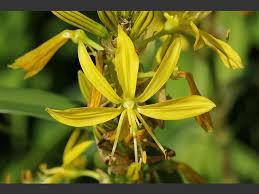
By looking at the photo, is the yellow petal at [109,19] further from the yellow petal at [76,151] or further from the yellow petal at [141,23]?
the yellow petal at [76,151]

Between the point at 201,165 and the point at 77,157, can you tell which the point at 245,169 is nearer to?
the point at 201,165

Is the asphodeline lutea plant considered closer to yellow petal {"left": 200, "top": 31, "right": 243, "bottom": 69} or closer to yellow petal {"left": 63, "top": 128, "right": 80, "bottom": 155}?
yellow petal {"left": 200, "top": 31, "right": 243, "bottom": 69}

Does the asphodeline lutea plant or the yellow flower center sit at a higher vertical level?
the asphodeline lutea plant

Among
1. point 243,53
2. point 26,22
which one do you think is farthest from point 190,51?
point 26,22

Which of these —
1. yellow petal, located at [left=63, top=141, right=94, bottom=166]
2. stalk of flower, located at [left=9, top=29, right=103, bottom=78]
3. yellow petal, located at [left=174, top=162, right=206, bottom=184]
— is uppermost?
stalk of flower, located at [left=9, top=29, right=103, bottom=78]

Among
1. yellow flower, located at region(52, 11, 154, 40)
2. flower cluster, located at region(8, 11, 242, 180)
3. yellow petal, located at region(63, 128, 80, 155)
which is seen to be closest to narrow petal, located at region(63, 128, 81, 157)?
yellow petal, located at region(63, 128, 80, 155)

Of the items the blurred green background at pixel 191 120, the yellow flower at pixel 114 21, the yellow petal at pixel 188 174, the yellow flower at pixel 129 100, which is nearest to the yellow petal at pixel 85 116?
the yellow flower at pixel 129 100
